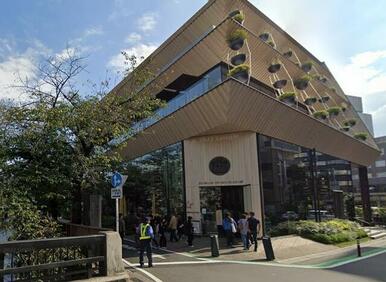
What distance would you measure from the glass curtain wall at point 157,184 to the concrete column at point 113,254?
1443 cm

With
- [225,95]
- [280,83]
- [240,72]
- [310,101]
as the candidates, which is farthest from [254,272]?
[310,101]

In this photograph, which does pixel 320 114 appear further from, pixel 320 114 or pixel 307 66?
pixel 307 66

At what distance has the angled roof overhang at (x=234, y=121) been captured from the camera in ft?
72.1

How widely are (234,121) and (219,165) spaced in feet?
10.0

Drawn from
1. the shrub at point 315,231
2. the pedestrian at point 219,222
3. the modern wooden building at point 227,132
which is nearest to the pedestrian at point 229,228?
the pedestrian at point 219,222

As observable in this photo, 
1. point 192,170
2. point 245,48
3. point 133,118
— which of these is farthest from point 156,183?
point 133,118

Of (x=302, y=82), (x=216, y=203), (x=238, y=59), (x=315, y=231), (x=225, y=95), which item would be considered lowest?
(x=315, y=231)

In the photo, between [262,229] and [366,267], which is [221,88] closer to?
[262,229]

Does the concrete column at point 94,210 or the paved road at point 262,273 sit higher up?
the concrete column at point 94,210

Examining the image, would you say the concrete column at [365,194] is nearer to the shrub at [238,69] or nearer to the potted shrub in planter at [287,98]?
the potted shrub in planter at [287,98]

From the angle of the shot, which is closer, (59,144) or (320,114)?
(59,144)

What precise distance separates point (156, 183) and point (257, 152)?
8.68 m

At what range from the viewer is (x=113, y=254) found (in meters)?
10.8

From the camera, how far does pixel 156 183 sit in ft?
95.9
